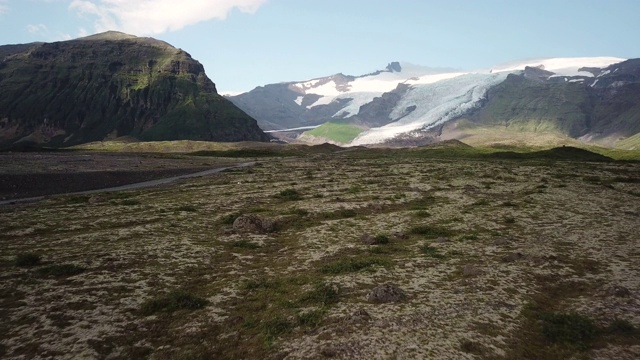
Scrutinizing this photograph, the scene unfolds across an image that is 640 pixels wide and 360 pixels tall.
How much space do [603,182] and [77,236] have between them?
251 ft

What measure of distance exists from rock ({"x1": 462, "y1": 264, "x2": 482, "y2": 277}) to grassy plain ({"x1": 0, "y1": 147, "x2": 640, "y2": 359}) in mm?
152

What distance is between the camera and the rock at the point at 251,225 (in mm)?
36312

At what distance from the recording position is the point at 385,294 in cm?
2030

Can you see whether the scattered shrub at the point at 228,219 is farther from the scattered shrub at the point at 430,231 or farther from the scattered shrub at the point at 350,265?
the scattered shrub at the point at 430,231

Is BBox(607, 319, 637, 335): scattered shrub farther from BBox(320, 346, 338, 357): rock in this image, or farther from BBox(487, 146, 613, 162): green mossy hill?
BBox(487, 146, 613, 162): green mossy hill

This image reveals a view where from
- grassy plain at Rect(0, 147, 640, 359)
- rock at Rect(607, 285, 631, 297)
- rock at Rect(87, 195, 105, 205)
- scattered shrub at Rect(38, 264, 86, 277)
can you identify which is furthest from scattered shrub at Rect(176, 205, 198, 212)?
rock at Rect(607, 285, 631, 297)

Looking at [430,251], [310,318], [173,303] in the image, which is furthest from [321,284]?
[430,251]

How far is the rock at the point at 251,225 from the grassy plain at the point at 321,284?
2.47 ft

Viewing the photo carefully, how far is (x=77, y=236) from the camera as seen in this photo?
1272 inches

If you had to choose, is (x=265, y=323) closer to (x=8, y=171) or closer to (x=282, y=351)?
(x=282, y=351)

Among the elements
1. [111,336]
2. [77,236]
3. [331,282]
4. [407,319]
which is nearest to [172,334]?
[111,336]

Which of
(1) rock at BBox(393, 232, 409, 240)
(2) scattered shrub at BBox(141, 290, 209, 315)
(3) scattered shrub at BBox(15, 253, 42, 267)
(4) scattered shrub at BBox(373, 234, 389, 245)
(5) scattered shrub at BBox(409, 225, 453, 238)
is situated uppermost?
(3) scattered shrub at BBox(15, 253, 42, 267)

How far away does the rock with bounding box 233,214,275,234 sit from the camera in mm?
36312

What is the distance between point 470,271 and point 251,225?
65.9ft
